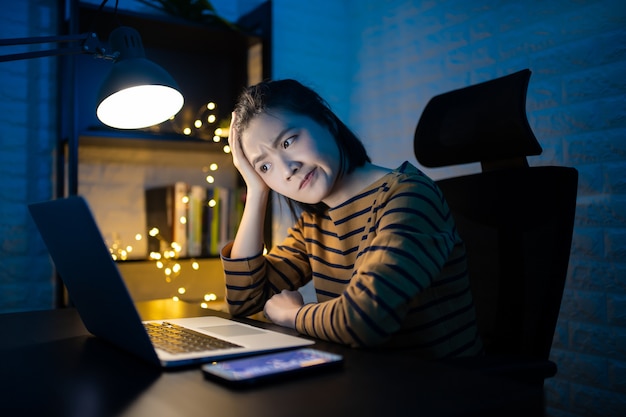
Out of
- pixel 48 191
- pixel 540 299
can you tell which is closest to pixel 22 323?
pixel 540 299

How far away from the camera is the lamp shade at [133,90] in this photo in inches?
44.6

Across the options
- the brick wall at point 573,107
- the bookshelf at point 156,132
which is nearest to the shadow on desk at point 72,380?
the brick wall at point 573,107

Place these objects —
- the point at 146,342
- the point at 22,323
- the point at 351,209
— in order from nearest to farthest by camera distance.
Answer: the point at 146,342, the point at 22,323, the point at 351,209

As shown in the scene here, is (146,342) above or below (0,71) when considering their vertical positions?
below

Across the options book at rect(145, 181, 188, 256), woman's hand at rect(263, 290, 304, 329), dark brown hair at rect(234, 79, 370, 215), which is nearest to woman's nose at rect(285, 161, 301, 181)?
dark brown hair at rect(234, 79, 370, 215)

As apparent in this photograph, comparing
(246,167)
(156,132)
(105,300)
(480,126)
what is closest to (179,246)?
(156,132)

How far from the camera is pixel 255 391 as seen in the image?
65cm

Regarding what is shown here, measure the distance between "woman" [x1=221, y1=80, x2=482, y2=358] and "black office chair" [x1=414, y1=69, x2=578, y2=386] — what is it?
12cm

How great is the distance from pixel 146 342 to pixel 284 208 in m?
1.94

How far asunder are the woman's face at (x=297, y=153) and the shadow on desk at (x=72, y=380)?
0.50 m

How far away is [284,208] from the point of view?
8.87 feet

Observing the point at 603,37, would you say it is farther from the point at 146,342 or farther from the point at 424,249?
the point at 146,342

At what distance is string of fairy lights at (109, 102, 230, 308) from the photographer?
7.75 feet

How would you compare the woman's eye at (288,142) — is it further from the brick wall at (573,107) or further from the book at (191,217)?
the book at (191,217)
